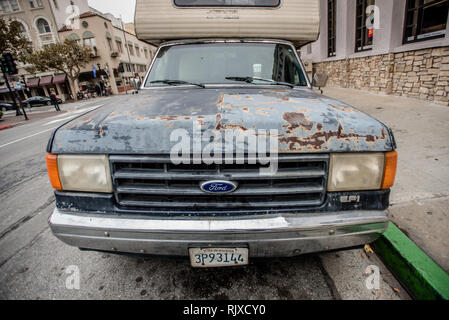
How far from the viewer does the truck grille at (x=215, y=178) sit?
1.40m

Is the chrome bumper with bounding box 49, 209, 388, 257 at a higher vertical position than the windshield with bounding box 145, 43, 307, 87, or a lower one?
lower

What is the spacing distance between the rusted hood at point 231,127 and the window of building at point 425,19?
24.4 ft

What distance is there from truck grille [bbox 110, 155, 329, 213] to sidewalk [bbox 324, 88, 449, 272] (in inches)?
52.6

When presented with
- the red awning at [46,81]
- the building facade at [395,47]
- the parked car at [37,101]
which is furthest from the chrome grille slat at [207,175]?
the red awning at [46,81]

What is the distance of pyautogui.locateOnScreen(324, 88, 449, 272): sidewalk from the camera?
6.81ft

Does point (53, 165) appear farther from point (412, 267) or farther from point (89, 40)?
point (89, 40)

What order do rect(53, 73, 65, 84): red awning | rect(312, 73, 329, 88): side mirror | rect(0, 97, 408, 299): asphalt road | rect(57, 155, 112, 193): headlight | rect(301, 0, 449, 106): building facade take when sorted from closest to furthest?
rect(57, 155, 112, 193): headlight < rect(0, 97, 408, 299): asphalt road < rect(312, 73, 329, 88): side mirror < rect(301, 0, 449, 106): building facade < rect(53, 73, 65, 84): red awning

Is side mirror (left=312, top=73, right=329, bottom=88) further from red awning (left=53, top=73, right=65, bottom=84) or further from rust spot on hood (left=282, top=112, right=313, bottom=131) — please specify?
red awning (left=53, top=73, right=65, bottom=84)

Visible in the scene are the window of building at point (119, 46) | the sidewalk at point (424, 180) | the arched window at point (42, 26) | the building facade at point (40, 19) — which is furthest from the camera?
the window of building at point (119, 46)

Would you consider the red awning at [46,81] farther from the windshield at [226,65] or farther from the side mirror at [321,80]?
the side mirror at [321,80]

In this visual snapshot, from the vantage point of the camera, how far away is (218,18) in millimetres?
2887

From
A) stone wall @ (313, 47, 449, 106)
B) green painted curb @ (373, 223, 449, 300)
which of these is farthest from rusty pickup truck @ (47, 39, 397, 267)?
stone wall @ (313, 47, 449, 106)

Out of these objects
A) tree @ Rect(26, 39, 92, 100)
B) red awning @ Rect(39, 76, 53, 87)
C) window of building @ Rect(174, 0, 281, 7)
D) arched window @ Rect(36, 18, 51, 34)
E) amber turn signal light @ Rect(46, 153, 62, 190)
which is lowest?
amber turn signal light @ Rect(46, 153, 62, 190)

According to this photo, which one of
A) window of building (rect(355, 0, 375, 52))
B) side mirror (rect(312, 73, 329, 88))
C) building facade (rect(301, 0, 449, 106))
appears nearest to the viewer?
side mirror (rect(312, 73, 329, 88))
